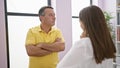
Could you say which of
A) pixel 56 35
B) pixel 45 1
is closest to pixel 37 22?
pixel 45 1

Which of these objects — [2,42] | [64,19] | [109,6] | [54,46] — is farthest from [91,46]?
[109,6]

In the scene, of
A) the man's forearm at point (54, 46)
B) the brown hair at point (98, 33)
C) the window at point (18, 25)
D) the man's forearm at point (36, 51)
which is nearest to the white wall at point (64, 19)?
the window at point (18, 25)

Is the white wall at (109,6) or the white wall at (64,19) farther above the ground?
the white wall at (109,6)

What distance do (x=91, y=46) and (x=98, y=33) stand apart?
0.10 meters

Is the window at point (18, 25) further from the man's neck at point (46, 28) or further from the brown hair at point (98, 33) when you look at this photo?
the brown hair at point (98, 33)

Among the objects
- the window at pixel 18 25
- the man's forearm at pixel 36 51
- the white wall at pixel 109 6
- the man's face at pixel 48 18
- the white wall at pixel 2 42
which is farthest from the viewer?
the white wall at pixel 109 6

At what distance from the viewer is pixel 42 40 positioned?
86.6 inches

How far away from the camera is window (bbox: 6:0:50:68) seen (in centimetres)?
289

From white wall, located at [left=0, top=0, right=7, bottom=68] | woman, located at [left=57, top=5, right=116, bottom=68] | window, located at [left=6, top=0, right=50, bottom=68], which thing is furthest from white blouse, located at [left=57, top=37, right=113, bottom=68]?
window, located at [left=6, top=0, right=50, bottom=68]

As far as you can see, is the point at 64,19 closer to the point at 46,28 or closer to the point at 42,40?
the point at 46,28

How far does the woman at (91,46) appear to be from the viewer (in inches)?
51.5

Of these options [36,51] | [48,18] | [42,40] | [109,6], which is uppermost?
[109,6]

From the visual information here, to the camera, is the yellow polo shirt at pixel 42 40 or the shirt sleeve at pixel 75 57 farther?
the yellow polo shirt at pixel 42 40

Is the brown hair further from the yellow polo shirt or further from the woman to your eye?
the yellow polo shirt
